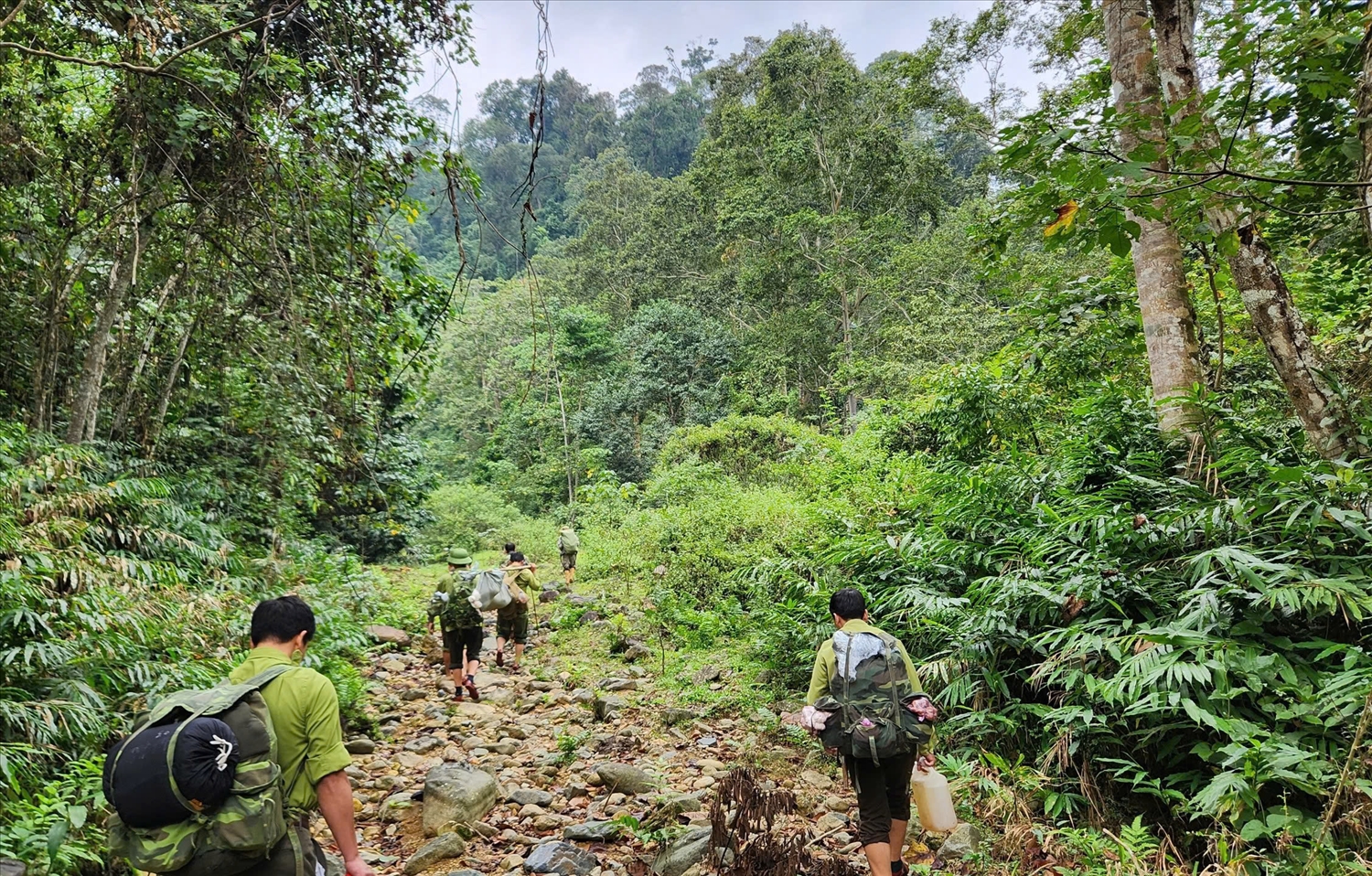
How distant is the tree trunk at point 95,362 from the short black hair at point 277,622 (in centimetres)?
632

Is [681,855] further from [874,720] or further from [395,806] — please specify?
[395,806]

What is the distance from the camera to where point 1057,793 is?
12.8ft

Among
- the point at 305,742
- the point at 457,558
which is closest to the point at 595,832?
the point at 305,742

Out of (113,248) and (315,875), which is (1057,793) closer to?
(315,875)

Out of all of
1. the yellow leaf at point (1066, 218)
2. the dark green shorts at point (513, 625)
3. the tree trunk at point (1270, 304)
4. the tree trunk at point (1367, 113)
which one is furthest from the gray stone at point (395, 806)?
the tree trunk at point (1367, 113)

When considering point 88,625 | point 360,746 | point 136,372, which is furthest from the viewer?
point 136,372

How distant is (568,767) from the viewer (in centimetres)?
557

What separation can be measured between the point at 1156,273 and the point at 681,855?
17.0 ft

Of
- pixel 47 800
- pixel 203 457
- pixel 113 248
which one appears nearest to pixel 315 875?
pixel 47 800

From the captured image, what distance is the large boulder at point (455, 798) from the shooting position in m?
4.44

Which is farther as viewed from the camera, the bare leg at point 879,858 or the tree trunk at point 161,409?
the tree trunk at point 161,409

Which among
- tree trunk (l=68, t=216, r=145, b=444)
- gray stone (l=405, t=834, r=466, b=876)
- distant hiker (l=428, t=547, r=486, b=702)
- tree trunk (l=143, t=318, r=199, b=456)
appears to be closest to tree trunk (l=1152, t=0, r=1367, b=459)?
gray stone (l=405, t=834, r=466, b=876)

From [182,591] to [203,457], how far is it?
4975 millimetres

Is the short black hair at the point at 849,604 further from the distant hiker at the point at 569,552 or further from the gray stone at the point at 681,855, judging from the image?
the distant hiker at the point at 569,552
